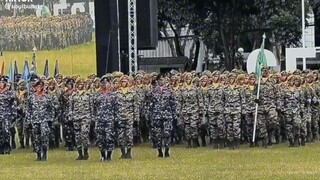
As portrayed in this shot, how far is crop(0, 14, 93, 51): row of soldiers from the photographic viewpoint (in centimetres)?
2797

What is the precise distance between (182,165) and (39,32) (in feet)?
44.1

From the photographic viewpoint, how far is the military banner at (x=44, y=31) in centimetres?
2767

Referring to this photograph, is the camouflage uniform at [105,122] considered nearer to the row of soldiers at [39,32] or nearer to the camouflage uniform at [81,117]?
the camouflage uniform at [81,117]

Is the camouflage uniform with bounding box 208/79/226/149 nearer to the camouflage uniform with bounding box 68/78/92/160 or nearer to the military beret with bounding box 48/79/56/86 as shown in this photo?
the camouflage uniform with bounding box 68/78/92/160

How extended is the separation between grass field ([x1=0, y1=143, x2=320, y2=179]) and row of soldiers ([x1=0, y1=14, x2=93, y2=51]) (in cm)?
943

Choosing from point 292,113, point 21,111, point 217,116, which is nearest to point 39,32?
point 21,111

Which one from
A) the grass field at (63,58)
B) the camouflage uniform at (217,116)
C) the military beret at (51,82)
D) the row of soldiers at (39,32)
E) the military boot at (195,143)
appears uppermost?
the row of soldiers at (39,32)

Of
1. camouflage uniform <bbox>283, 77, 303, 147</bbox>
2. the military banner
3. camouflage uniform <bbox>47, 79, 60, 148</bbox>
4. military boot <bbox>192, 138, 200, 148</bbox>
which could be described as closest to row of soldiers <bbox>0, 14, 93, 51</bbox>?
the military banner

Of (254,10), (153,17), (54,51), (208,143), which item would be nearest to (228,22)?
(254,10)

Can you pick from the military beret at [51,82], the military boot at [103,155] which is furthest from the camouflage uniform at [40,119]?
the military beret at [51,82]

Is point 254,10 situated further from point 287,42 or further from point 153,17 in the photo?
point 153,17

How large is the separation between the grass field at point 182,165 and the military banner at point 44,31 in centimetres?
901

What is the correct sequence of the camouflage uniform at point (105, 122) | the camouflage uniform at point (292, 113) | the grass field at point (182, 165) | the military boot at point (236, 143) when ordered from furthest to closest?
the camouflage uniform at point (292, 113) → the military boot at point (236, 143) → the camouflage uniform at point (105, 122) → the grass field at point (182, 165)

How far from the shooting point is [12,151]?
19.7 metres
